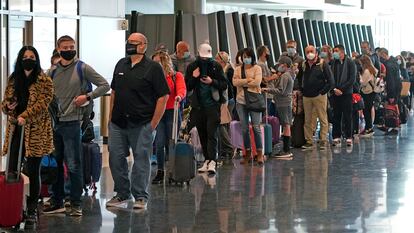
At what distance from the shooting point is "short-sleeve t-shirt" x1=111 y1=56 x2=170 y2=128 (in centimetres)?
980

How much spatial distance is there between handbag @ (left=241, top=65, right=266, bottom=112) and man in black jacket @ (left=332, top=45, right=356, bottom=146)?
3.64 m

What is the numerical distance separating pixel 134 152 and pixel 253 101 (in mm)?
4351

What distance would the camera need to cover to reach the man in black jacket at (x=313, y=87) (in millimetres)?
16516

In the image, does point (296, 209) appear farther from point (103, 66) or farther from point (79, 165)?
point (103, 66)

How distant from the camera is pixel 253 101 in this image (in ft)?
46.2

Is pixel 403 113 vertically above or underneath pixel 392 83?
underneath

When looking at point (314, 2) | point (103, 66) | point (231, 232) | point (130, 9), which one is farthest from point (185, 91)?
point (314, 2)

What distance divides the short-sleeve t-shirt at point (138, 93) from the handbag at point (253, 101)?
4.34 meters

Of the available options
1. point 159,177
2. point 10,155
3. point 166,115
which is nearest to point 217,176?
point 159,177

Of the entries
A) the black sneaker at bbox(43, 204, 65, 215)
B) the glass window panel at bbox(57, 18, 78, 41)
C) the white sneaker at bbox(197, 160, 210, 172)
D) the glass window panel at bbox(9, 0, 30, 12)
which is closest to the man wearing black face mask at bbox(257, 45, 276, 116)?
the white sneaker at bbox(197, 160, 210, 172)

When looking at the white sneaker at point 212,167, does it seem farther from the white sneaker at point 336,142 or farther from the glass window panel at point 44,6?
the white sneaker at point 336,142

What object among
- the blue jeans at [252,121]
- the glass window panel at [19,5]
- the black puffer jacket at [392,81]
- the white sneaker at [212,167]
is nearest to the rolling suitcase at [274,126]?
the blue jeans at [252,121]

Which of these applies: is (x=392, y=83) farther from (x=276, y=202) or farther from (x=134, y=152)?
(x=134, y=152)

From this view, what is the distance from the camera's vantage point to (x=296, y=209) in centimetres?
1007
